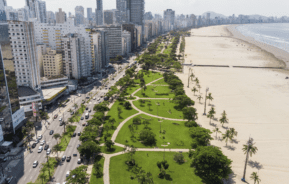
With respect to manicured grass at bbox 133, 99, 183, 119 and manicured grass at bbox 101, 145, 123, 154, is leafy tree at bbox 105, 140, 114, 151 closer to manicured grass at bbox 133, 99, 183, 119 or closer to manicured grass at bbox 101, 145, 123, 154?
manicured grass at bbox 101, 145, 123, 154

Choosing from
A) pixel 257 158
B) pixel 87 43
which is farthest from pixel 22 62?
pixel 257 158

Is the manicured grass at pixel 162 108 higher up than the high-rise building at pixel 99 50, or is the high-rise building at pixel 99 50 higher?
the high-rise building at pixel 99 50

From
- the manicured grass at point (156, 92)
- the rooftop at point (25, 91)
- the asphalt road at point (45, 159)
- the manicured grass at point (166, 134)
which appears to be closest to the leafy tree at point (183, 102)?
the manicured grass at point (156, 92)

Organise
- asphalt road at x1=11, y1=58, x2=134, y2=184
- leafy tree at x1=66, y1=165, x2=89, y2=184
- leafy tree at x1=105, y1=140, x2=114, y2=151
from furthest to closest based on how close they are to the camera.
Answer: leafy tree at x1=105, y1=140, x2=114, y2=151 < asphalt road at x1=11, y1=58, x2=134, y2=184 < leafy tree at x1=66, y1=165, x2=89, y2=184

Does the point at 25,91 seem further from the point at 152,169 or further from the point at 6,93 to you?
the point at 152,169

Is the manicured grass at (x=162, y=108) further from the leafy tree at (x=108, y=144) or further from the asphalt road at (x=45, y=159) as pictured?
the leafy tree at (x=108, y=144)

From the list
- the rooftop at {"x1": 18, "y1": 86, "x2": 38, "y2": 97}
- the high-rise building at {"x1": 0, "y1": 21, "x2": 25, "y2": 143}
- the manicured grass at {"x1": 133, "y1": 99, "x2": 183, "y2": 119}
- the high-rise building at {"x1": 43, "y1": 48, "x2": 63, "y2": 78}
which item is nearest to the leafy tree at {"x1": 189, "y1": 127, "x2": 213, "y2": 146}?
the manicured grass at {"x1": 133, "y1": 99, "x2": 183, "y2": 119}
